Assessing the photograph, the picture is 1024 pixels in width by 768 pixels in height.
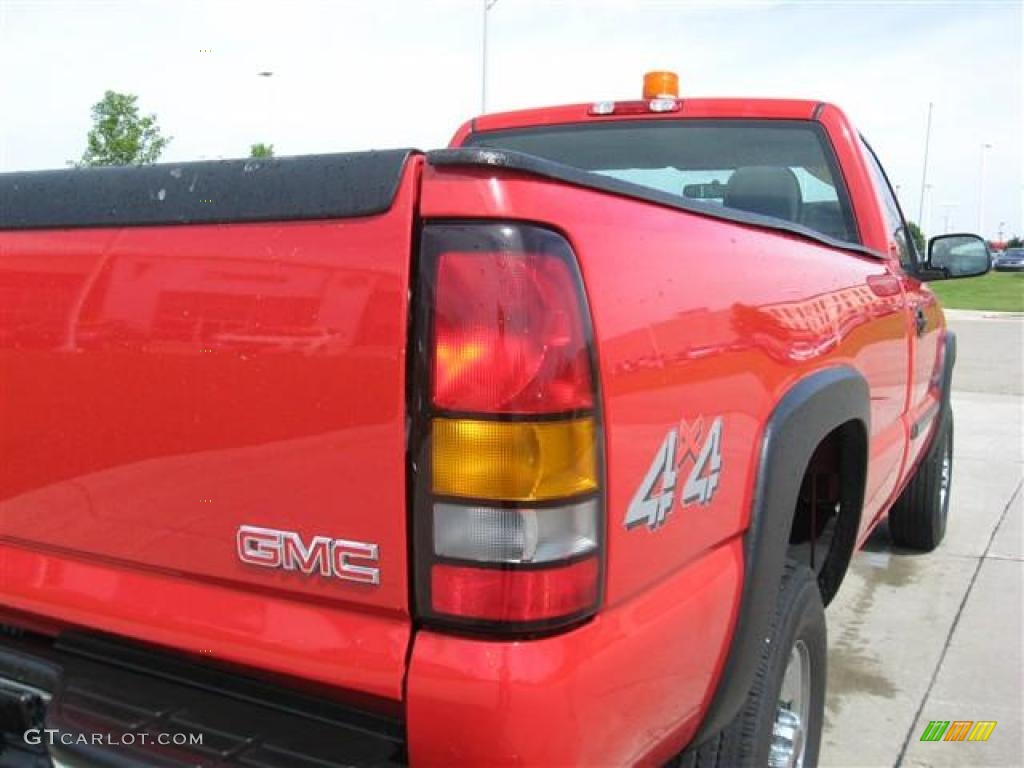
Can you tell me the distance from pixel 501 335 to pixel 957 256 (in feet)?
10.3

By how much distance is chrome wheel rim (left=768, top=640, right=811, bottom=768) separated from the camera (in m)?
2.27

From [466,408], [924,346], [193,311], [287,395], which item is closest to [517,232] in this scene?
[466,408]

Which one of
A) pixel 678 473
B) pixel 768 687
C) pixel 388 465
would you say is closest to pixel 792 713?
pixel 768 687

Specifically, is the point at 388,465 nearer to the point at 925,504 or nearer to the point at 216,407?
the point at 216,407

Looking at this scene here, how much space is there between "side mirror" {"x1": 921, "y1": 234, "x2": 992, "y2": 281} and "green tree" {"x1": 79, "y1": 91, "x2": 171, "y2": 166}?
7626 mm

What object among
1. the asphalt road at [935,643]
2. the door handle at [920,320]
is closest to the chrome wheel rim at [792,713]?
the asphalt road at [935,643]

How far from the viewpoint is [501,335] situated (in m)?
1.33

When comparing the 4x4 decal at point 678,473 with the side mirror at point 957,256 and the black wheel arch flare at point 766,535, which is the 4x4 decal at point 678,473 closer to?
the black wheel arch flare at point 766,535

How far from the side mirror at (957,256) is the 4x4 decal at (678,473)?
2.56 meters

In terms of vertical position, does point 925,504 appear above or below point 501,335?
below

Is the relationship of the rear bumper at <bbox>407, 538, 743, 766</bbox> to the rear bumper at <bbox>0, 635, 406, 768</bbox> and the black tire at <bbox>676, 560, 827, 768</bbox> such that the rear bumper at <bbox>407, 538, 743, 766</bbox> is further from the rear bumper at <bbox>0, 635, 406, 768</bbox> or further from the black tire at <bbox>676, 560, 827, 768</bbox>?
the black tire at <bbox>676, 560, 827, 768</bbox>

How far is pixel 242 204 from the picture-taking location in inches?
58.2

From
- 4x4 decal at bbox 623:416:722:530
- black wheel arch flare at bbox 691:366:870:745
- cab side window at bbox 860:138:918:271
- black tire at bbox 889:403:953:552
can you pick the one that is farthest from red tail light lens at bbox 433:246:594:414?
black tire at bbox 889:403:953:552

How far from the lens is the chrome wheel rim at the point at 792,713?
2.27m
